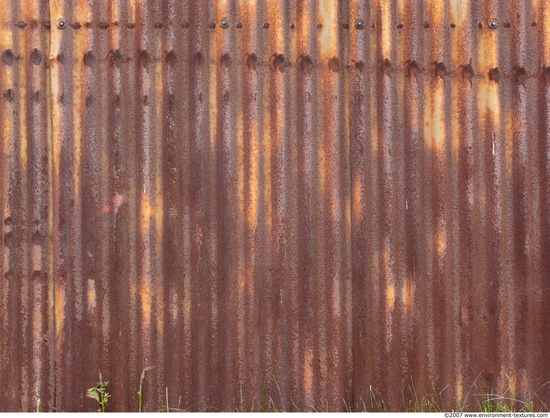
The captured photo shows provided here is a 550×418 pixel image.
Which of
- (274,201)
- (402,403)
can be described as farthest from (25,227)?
(402,403)

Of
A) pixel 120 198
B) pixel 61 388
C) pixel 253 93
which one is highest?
pixel 253 93

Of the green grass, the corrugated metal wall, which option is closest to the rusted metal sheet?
the corrugated metal wall

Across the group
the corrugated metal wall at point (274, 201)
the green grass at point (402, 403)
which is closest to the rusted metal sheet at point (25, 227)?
the corrugated metal wall at point (274, 201)

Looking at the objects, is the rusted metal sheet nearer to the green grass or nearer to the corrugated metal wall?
the corrugated metal wall

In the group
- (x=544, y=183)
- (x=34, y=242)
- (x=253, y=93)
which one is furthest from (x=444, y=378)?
(x=34, y=242)

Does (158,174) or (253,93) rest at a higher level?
(253,93)

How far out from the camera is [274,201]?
10.2ft

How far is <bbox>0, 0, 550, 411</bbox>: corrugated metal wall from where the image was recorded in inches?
121

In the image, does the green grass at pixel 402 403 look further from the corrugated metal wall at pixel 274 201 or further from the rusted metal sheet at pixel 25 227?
the rusted metal sheet at pixel 25 227

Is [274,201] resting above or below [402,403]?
above

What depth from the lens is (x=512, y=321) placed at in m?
3.06

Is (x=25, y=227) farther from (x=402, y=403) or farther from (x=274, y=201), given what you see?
(x=402, y=403)

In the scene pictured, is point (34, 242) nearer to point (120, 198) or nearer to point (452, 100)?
point (120, 198)

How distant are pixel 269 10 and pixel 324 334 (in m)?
1.51
